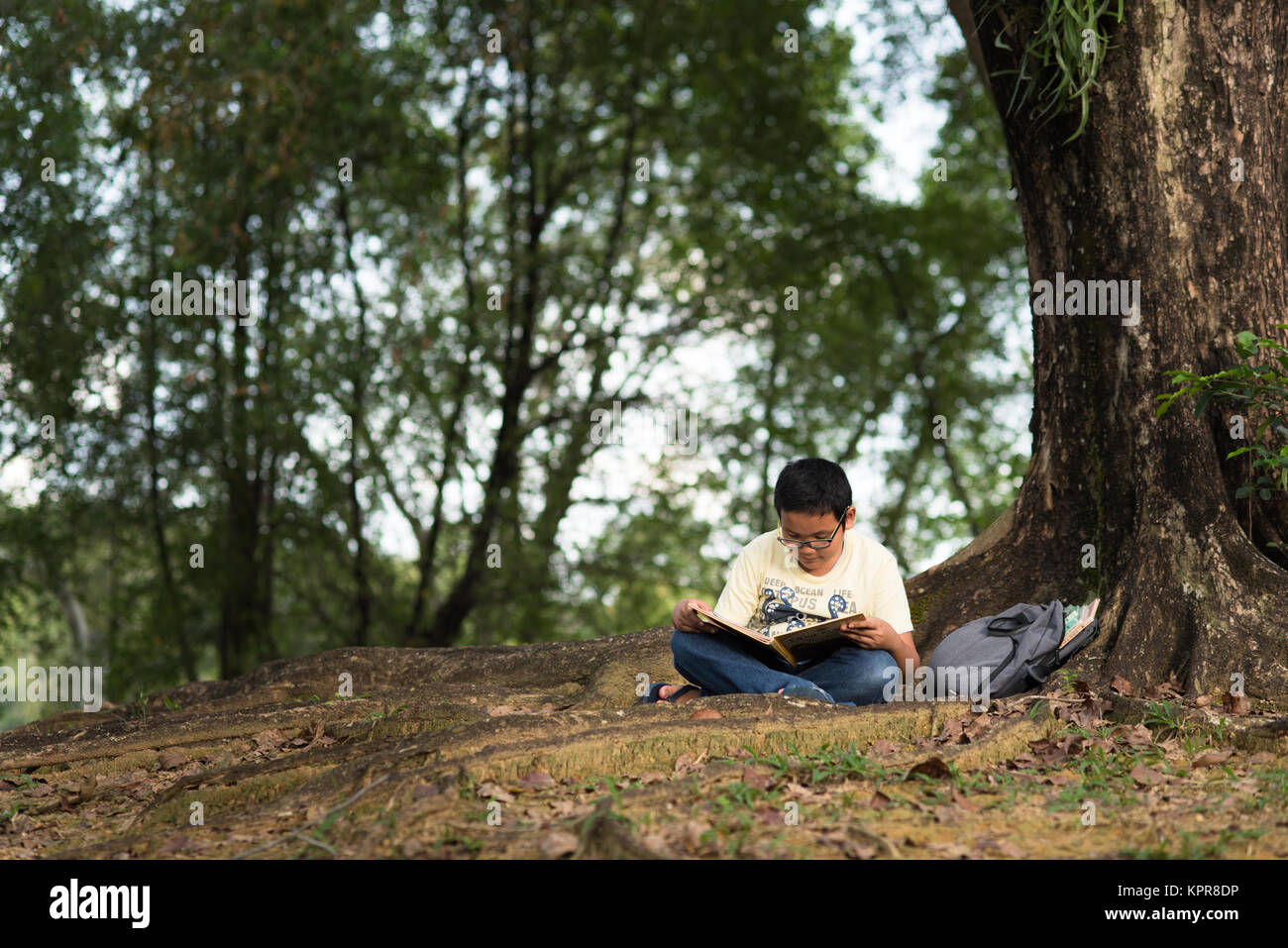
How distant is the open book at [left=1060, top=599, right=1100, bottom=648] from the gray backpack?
0.05 ft

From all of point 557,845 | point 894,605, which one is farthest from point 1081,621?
point 557,845

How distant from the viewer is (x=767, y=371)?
15805 mm

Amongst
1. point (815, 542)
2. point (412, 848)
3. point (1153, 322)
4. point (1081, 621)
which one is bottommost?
point (412, 848)

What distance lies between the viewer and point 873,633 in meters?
4.61

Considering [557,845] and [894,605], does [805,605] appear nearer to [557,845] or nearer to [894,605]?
[894,605]

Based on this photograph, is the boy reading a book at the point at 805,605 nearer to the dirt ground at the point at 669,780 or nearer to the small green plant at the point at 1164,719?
the dirt ground at the point at 669,780

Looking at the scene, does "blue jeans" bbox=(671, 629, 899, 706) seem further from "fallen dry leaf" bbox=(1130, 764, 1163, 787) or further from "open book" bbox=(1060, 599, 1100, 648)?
"fallen dry leaf" bbox=(1130, 764, 1163, 787)

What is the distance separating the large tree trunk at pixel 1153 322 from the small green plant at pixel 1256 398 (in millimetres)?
107

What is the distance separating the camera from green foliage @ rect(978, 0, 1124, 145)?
5.34 m

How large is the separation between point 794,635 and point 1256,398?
2.34 meters

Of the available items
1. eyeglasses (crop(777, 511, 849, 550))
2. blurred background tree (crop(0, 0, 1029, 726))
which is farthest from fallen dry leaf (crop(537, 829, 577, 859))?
blurred background tree (crop(0, 0, 1029, 726))

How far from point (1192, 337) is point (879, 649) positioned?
2188 millimetres

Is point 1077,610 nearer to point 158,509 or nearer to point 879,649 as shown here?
point 879,649

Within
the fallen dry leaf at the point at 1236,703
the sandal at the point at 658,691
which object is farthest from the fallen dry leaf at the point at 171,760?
the fallen dry leaf at the point at 1236,703
